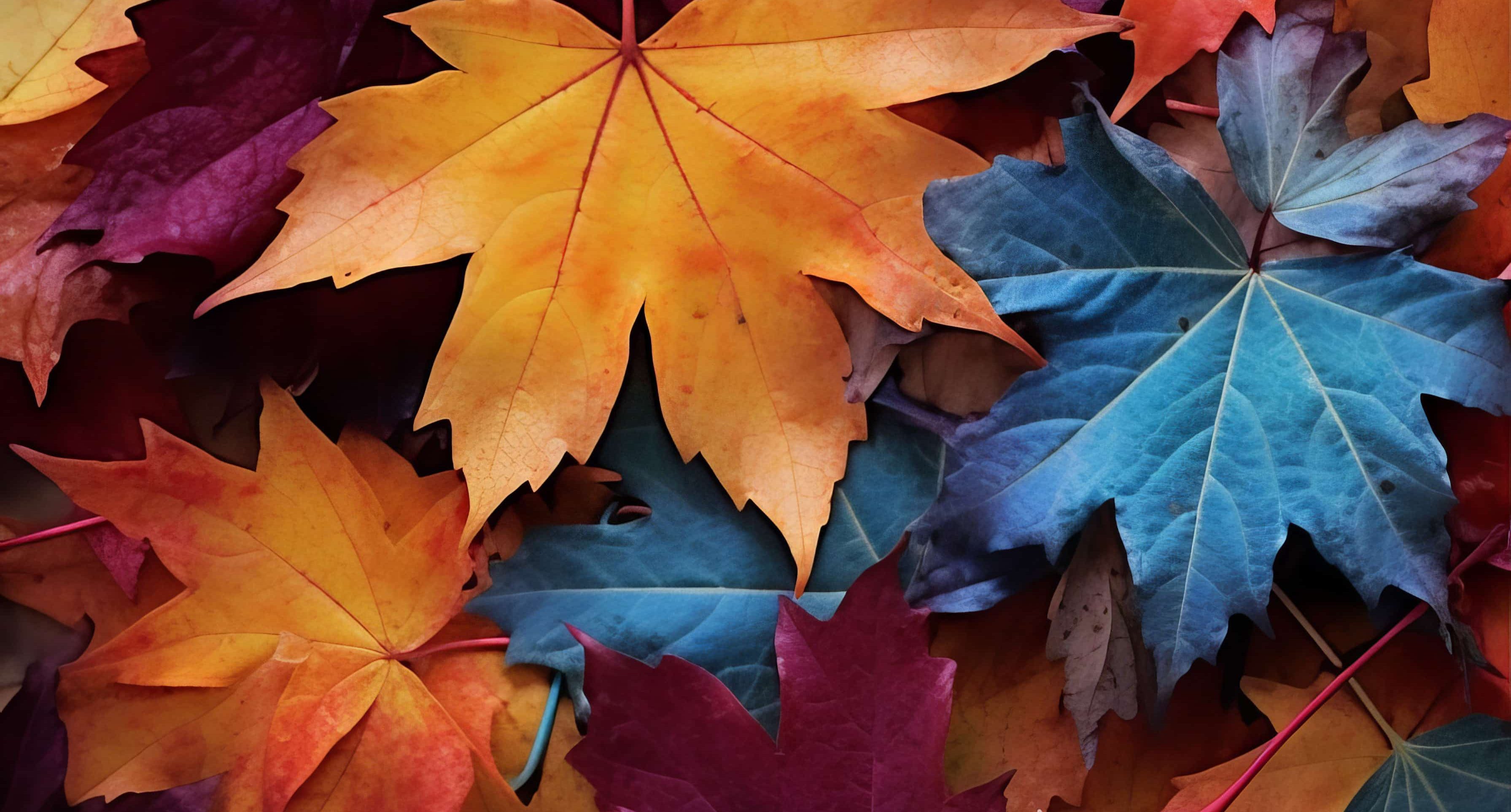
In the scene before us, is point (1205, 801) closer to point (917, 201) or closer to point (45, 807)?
point (917, 201)

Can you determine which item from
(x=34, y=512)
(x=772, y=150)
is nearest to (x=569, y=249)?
(x=772, y=150)

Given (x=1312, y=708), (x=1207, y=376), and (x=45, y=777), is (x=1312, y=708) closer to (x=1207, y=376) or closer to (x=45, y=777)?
(x=1207, y=376)

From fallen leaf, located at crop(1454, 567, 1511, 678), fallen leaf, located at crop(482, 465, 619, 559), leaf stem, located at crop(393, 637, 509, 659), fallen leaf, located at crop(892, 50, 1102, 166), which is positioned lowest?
leaf stem, located at crop(393, 637, 509, 659)

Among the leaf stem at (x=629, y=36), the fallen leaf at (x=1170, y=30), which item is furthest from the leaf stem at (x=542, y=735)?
the fallen leaf at (x=1170, y=30)

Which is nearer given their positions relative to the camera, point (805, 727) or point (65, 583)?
point (805, 727)

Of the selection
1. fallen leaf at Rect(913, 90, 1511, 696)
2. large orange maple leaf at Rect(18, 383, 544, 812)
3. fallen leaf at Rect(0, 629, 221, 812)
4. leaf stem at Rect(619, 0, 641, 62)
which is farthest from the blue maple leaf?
fallen leaf at Rect(0, 629, 221, 812)

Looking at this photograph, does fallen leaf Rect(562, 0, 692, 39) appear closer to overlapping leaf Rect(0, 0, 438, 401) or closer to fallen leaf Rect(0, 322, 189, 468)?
overlapping leaf Rect(0, 0, 438, 401)

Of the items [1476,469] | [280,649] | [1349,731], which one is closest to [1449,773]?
[1349,731]

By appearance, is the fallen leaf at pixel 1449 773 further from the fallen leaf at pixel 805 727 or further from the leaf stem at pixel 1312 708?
the fallen leaf at pixel 805 727
